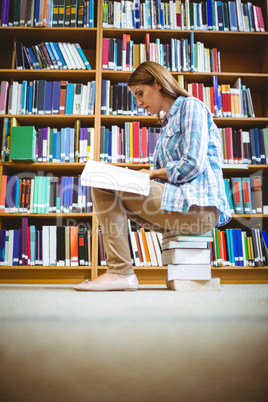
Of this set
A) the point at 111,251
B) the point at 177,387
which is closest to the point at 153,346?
the point at 177,387

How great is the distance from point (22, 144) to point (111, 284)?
5.47 ft

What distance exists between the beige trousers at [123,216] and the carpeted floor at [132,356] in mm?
559

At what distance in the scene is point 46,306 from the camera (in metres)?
0.81

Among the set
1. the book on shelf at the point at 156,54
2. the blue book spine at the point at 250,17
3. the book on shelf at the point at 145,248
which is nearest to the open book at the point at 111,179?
the book on shelf at the point at 145,248

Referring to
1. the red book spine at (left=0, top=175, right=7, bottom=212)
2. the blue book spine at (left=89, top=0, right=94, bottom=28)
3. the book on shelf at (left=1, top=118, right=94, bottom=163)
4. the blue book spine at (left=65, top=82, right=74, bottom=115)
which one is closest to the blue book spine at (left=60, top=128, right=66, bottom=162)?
the book on shelf at (left=1, top=118, right=94, bottom=163)

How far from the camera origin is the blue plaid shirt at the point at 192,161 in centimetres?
128

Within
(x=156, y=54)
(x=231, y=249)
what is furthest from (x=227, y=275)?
(x=156, y=54)

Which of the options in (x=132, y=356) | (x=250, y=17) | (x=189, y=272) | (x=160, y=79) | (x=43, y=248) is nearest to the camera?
(x=132, y=356)

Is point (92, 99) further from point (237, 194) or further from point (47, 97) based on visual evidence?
point (237, 194)

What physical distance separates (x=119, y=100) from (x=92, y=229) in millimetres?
1033

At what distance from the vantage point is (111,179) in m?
1.27

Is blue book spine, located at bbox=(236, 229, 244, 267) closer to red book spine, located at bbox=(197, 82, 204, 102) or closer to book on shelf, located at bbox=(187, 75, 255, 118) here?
book on shelf, located at bbox=(187, 75, 255, 118)

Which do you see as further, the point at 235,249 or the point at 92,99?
the point at 92,99

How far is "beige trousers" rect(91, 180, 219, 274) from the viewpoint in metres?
1.33
